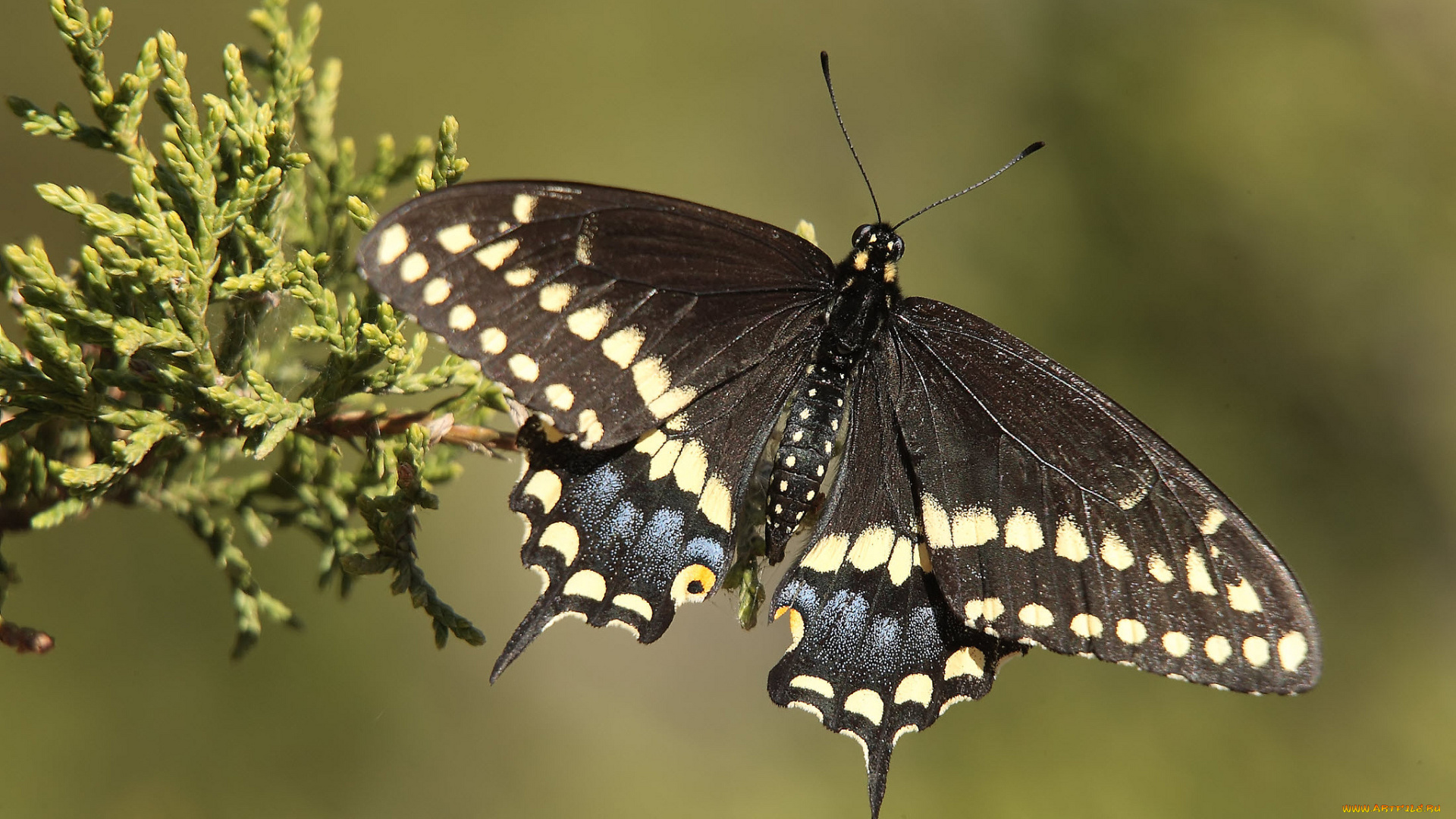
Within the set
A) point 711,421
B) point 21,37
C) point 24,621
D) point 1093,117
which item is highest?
point 1093,117

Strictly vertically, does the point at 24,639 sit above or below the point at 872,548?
below

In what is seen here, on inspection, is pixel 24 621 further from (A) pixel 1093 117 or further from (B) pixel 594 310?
(A) pixel 1093 117

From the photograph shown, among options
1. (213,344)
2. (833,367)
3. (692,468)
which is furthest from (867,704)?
(213,344)

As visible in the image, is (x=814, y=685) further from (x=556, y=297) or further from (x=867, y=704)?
(x=556, y=297)

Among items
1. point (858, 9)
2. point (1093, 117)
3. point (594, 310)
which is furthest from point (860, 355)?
point (858, 9)

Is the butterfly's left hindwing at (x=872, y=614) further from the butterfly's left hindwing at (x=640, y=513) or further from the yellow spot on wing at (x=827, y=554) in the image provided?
the butterfly's left hindwing at (x=640, y=513)

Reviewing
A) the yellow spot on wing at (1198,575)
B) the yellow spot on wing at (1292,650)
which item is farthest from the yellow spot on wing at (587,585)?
the yellow spot on wing at (1292,650)
